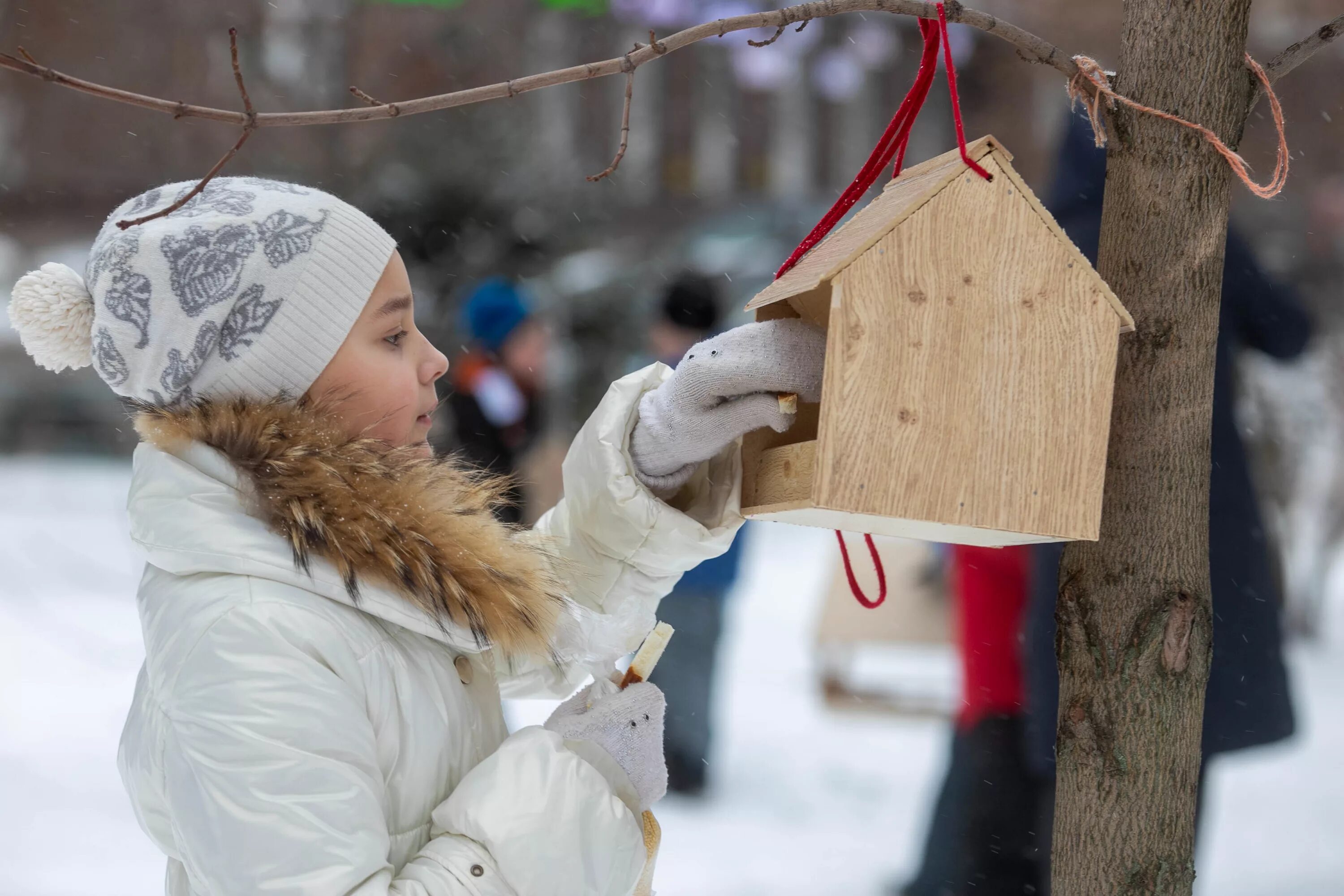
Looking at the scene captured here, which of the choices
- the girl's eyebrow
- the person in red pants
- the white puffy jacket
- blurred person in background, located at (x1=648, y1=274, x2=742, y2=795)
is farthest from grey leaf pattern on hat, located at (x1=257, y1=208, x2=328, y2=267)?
blurred person in background, located at (x1=648, y1=274, x2=742, y2=795)

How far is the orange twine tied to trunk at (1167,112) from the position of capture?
1.32 m

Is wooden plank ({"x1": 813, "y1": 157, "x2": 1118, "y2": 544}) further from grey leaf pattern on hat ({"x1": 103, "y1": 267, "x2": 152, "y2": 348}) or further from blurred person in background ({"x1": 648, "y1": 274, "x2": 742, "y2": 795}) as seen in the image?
blurred person in background ({"x1": 648, "y1": 274, "x2": 742, "y2": 795})

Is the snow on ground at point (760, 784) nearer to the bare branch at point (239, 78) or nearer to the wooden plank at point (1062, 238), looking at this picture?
the wooden plank at point (1062, 238)

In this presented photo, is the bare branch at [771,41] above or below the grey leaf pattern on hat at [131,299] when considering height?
above

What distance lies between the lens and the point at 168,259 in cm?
124

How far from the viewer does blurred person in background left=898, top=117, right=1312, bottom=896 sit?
2152 mm

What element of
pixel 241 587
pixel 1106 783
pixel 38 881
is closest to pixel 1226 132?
pixel 1106 783

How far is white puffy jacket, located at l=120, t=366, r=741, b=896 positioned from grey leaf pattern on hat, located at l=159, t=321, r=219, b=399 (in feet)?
0.23

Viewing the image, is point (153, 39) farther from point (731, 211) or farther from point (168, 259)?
point (168, 259)

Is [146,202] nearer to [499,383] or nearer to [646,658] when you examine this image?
[646,658]

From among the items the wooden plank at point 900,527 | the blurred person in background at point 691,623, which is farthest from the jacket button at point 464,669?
the blurred person in background at point 691,623

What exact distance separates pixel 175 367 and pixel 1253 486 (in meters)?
1.88

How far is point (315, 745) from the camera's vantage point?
1132 millimetres

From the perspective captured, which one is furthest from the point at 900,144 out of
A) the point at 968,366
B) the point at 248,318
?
the point at 248,318
